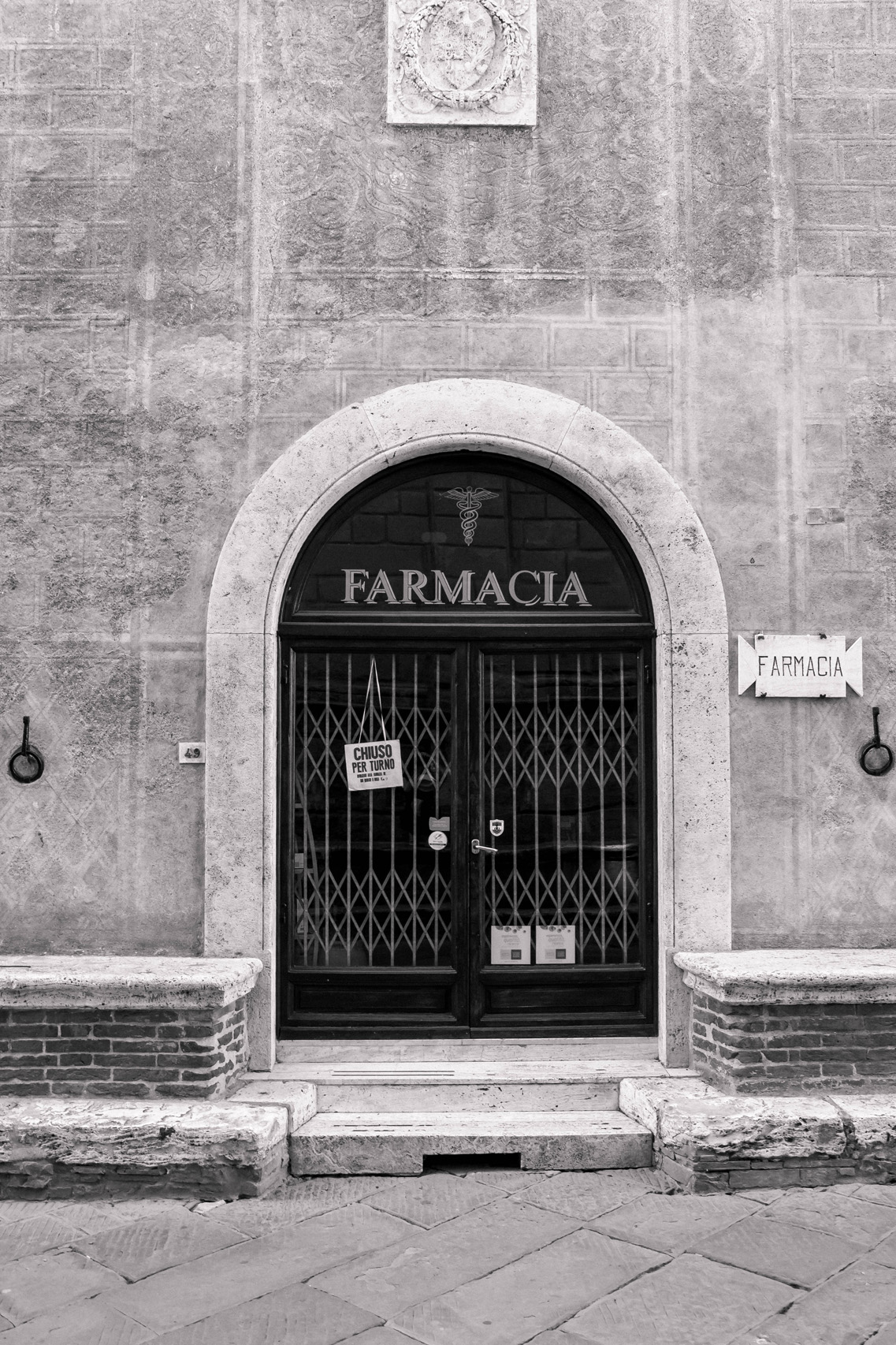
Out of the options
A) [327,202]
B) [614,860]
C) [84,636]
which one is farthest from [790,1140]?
[327,202]

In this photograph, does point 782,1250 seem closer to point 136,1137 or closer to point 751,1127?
point 751,1127

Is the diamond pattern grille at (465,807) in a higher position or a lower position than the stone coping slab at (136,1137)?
higher

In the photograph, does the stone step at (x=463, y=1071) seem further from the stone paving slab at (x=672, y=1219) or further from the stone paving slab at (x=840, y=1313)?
the stone paving slab at (x=840, y=1313)

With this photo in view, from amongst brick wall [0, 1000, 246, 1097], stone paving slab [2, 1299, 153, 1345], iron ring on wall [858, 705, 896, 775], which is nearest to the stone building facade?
iron ring on wall [858, 705, 896, 775]

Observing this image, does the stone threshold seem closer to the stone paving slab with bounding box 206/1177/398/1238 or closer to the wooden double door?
the wooden double door

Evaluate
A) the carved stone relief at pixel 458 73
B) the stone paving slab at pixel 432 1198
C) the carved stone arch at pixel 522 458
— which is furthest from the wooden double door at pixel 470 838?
the carved stone relief at pixel 458 73

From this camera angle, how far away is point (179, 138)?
5.60m

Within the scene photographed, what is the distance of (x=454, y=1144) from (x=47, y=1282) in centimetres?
171

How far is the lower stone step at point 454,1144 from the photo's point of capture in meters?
4.73

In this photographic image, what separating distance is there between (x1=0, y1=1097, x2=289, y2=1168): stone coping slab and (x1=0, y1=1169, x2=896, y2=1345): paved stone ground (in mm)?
179

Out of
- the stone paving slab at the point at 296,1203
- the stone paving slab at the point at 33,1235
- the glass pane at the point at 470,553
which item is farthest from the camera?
A: the glass pane at the point at 470,553

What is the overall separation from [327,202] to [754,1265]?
5090 mm

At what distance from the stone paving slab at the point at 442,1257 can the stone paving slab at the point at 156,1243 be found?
0.55 metres

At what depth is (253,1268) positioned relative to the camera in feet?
12.7
